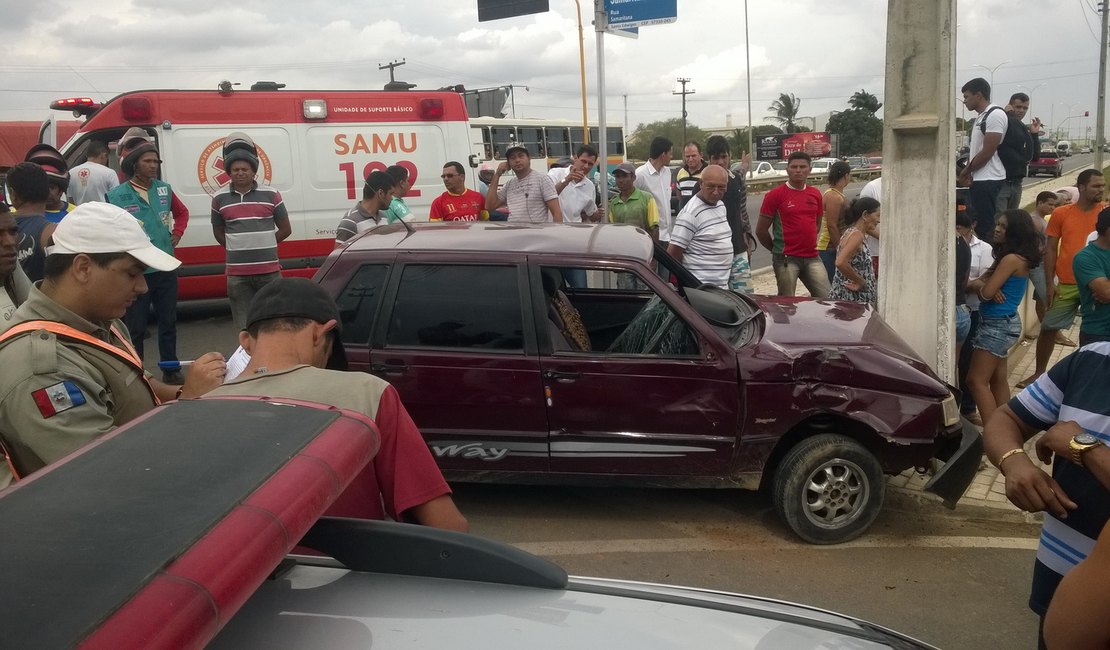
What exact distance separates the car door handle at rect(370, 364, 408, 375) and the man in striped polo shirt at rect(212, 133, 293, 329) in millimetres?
2611

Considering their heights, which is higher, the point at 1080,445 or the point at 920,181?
the point at 920,181

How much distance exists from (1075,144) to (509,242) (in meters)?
133

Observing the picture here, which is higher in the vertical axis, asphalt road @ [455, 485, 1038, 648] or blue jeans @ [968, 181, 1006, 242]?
blue jeans @ [968, 181, 1006, 242]

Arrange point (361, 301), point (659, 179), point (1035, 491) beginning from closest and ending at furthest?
point (1035, 491) → point (361, 301) → point (659, 179)

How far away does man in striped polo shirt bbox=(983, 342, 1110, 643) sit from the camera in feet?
6.58

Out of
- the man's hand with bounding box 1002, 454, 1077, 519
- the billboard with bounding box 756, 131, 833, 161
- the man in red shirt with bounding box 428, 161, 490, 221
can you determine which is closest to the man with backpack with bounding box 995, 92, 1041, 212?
the man in red shirt with bounding box 428, 161, 490, 221

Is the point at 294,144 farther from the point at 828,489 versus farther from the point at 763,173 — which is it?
the point at 763,173

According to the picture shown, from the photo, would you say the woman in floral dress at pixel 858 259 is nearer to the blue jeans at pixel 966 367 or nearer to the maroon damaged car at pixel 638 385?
the blue jeans at pixel 966 367

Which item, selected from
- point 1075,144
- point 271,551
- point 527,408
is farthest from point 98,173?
point 1075,144

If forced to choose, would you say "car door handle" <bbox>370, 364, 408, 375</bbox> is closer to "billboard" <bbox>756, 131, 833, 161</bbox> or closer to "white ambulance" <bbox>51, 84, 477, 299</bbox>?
"white ambulance" <bbox>51, 84, 477, 299</bbox>

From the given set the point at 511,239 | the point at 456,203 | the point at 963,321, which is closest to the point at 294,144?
the point at 456,203

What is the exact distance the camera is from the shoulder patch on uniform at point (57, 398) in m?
2.00

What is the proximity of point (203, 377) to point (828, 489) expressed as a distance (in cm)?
321

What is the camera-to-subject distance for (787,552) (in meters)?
4.36
